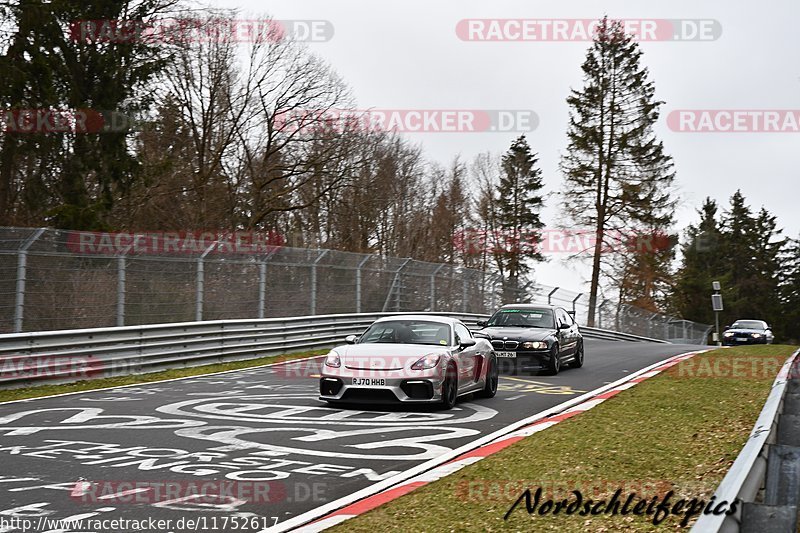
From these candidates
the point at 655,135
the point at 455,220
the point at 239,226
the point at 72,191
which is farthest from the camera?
the point at 455,220

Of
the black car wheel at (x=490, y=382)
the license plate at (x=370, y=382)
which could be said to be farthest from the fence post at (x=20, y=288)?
the black car wheel at (x=490, y=382)

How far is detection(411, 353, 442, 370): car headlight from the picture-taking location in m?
12.2

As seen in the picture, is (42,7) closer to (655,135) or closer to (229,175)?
(229,175)

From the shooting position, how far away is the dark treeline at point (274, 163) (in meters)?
26.7

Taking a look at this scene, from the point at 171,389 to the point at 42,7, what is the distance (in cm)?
1453

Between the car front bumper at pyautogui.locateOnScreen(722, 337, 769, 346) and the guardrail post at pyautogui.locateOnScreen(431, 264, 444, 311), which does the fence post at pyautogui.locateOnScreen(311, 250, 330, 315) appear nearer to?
the guardrail post at pyautogui.locateOnScreen(431, 264, 444, 311)

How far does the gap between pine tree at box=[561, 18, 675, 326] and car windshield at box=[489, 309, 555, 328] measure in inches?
1252

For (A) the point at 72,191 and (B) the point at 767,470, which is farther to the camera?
(A) the point at 72,191

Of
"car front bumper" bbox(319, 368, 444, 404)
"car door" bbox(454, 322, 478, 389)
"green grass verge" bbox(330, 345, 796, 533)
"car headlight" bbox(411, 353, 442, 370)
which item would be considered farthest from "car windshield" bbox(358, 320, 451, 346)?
"green grass verge" bbox(330, 345, 796, 533)

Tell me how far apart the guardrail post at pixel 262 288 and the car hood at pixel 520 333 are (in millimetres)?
6301

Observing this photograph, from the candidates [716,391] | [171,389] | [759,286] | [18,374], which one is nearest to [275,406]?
[171,389]

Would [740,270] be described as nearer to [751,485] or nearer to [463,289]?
[463,289]

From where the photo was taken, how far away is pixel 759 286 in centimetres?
8506

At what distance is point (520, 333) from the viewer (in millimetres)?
18062
